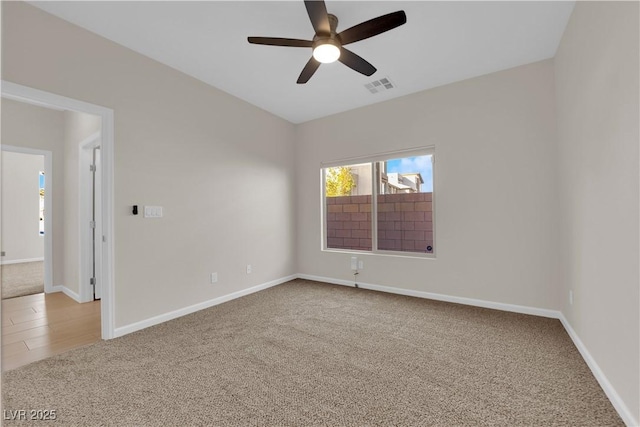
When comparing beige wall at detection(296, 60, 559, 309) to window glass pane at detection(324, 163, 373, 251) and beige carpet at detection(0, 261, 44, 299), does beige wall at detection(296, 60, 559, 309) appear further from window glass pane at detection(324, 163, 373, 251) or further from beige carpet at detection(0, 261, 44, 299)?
beige carpet at detection(0, 261, 44, 299)

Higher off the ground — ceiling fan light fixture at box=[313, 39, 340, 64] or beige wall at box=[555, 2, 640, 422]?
ceiling fan light fixture at box=[313, 39, 340, 64]

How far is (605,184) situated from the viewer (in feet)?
5.65

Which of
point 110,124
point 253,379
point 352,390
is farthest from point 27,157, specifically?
point 352,390

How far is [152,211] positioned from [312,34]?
92.5 inches

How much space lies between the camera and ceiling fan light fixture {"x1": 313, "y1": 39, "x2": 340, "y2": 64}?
2.21 meters

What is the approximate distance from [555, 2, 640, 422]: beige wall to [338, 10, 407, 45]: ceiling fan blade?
3.86ft

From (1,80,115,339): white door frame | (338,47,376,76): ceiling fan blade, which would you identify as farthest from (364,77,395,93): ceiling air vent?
(1,80,115,339): white door frame

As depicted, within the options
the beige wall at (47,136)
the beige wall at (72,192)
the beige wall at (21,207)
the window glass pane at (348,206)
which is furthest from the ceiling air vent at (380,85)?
the beige wall at (21,207)

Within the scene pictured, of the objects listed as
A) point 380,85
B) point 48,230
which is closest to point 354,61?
point 380,85

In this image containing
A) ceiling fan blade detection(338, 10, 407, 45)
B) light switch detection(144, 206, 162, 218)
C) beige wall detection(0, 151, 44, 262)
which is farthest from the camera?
beige wall detection(0, 151, 44, 262)

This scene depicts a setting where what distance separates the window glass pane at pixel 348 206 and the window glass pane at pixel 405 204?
222mm

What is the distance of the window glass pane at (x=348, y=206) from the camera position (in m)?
4.40

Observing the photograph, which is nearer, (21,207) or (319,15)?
(319,15)

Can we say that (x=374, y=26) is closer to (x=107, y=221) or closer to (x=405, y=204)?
(x=405, y=204)
